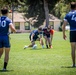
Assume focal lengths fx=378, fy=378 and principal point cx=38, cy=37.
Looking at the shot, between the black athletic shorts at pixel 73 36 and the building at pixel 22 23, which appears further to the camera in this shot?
the building at pixel 22 23

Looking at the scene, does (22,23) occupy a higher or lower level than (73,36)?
lower

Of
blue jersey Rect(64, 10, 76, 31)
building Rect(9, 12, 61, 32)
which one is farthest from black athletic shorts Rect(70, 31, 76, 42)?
building Rect(9, 12, 61, 32)

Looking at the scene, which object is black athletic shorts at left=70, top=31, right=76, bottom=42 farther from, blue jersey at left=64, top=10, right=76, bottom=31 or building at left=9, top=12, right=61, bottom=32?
building at left=9, top=12, right=61, bottom=32

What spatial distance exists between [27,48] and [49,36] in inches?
66.6

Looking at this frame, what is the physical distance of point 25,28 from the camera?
319ft

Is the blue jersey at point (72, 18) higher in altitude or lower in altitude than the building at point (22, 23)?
higher

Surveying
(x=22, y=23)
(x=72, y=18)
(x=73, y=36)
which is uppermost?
(x=72, y=18)

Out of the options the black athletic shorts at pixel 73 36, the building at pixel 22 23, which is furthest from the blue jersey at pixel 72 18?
the building at pixel 22 23

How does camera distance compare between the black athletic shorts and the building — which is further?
the building

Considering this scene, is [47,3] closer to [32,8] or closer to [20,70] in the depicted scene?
[32,8]

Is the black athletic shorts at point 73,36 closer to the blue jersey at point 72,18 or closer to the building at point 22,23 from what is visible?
the blue jersey at point 72,18

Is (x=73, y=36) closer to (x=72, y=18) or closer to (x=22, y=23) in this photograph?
(x=72, y=18)

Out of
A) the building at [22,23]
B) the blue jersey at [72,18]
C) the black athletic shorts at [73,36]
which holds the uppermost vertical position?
the blue jersey at [72,18]

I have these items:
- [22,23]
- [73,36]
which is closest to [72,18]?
[73,36]
